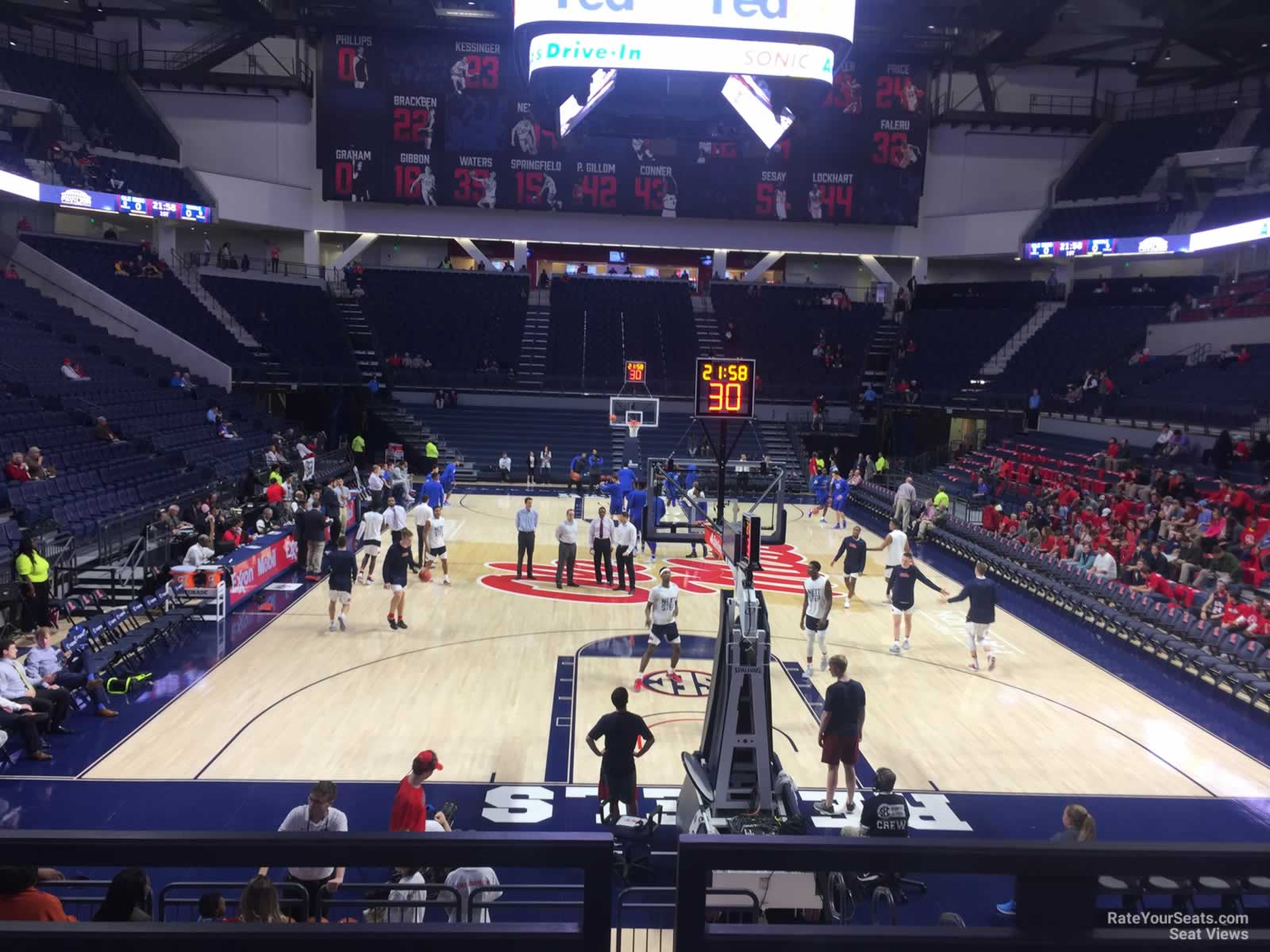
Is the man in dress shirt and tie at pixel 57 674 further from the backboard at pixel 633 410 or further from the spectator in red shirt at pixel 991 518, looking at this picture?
the spectator in red shirt at pixel 991 518

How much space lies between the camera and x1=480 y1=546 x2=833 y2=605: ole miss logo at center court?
18.0 metres

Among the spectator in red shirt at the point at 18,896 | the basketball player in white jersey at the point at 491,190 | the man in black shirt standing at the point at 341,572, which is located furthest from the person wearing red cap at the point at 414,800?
the basketball player in white jersey at the point at 491,190

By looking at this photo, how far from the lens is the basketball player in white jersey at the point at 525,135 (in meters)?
38.0

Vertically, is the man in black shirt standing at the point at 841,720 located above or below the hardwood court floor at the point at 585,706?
above

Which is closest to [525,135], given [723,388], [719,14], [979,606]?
[719,14]

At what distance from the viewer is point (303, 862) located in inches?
73.0

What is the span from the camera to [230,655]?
13.8 m

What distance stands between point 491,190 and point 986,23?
750 inches

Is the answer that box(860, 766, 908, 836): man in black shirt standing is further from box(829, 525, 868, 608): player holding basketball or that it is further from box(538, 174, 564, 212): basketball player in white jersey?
box(538, 174, 564, 212): basketball player in white jersey

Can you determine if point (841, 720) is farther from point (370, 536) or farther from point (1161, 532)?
point (1161, 532)

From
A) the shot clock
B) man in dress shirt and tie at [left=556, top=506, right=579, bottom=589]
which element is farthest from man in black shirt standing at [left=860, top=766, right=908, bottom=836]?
man in dress shirt and tie at [left=556, top=506, right=579, bottom=589]

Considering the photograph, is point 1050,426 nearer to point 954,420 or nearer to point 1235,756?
point 954,420

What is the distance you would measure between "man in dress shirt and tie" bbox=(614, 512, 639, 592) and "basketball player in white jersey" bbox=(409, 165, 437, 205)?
80.9 feet

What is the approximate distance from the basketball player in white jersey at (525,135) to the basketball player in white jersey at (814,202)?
10.9 m
